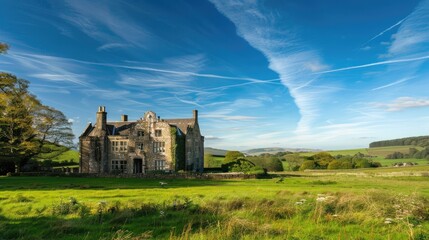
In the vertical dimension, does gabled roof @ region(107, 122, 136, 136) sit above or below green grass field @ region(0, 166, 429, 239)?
above

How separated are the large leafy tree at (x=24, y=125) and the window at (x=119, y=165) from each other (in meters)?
8.73

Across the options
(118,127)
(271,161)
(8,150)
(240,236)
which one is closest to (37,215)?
(240,236)

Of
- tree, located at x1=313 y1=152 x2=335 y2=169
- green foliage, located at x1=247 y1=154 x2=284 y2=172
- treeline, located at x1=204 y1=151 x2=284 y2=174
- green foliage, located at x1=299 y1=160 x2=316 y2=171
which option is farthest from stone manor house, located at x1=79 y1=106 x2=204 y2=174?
tree, located at x1=313 y1=152 x2=335 y2=169

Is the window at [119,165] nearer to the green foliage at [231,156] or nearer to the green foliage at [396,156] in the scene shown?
the green foliage at [231,156]

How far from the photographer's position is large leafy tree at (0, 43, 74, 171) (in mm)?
50906

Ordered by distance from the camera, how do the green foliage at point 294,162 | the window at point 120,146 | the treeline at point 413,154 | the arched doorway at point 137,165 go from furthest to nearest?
the treeline at point 413,154, the green foliage at point 294,162, the window at point 120,146, the arched doorway at point 137,165

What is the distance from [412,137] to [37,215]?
157m

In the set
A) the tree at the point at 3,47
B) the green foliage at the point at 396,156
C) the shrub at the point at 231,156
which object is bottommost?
the green foliage at the point at 396,156

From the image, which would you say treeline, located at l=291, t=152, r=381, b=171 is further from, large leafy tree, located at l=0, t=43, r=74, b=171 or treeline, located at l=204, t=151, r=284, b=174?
large leafy tree, located at l=0, t=43, r=74, b=171

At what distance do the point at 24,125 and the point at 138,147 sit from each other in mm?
18983

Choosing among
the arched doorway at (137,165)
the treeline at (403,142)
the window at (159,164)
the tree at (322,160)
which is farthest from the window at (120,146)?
the treeline at (403,142)

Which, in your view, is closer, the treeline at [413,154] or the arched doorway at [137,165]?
the arched doorway at [137,165]

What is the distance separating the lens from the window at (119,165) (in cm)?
6006

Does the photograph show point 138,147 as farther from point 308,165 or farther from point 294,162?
point 294,162
